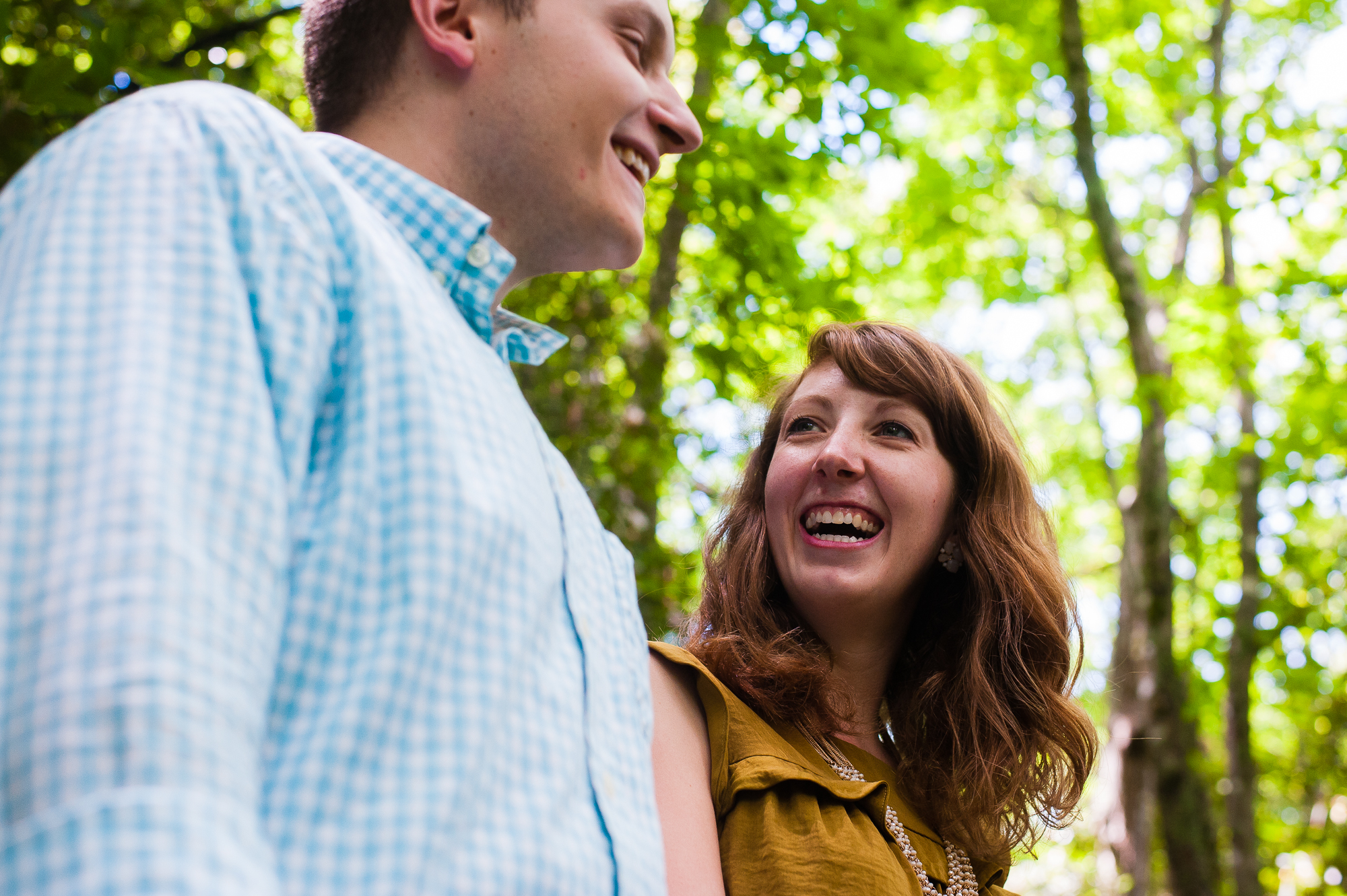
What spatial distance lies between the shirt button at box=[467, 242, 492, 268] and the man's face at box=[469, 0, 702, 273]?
0.43 feet

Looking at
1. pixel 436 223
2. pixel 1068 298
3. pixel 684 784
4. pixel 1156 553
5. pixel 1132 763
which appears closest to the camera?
pixel 436 223

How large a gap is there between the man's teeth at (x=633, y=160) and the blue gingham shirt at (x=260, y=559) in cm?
44

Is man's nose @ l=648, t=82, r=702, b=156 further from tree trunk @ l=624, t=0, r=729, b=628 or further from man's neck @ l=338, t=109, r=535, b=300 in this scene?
tree trunk @ l=624, t=0, r=729, b=628

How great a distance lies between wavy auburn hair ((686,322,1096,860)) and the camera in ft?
7.28

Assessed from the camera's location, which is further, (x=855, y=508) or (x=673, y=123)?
(x=855, y=508)

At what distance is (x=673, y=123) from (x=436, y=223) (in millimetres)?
472

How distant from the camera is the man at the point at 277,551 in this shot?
0.63m

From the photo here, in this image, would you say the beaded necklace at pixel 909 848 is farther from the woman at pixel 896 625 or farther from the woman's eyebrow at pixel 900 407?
the woman's eyebrow at pixel 900 407

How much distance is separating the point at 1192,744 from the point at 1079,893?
8668 mm

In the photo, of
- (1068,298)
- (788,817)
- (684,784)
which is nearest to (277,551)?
(684,784)

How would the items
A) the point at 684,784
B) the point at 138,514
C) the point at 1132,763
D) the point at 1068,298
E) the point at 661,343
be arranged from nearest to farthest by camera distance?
the point at 138,514
the point at 684,784
the point at 661,343
the point at 1132,763
the point at 1068,298

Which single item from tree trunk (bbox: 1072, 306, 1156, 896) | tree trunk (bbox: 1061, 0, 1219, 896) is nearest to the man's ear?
tree trunk (bbox: 1061, 0, 1219, 896)

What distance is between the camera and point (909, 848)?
6.72ft

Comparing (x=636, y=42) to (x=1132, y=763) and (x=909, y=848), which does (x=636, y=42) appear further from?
(x=1132, y=763)
